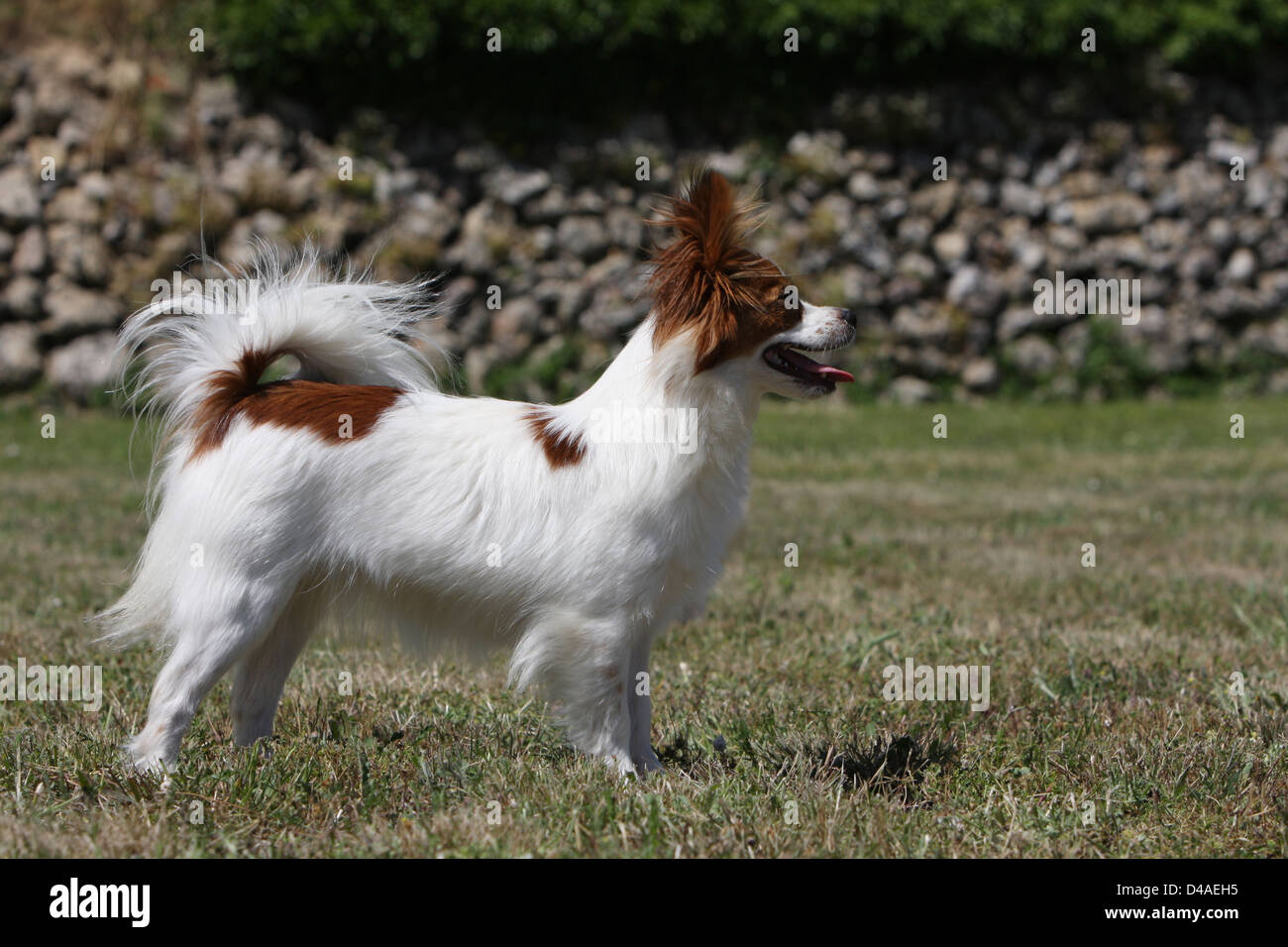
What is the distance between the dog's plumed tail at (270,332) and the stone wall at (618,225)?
7.08 metres

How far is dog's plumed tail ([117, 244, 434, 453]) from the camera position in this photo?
356 cm

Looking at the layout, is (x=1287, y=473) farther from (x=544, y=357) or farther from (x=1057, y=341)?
(x=544, y=357)

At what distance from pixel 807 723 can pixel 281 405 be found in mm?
1851

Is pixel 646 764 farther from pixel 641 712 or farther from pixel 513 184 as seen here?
pixel 513 184

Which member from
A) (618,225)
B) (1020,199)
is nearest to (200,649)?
(618,225)

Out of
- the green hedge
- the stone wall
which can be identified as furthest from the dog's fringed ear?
the green hedge

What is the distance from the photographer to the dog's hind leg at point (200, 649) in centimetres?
328

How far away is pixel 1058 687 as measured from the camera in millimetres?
4363

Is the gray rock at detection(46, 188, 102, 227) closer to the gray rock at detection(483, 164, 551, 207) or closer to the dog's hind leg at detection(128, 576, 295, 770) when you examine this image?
the gray rock at detection(483, 164, 551, 207)

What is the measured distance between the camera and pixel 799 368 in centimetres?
334
